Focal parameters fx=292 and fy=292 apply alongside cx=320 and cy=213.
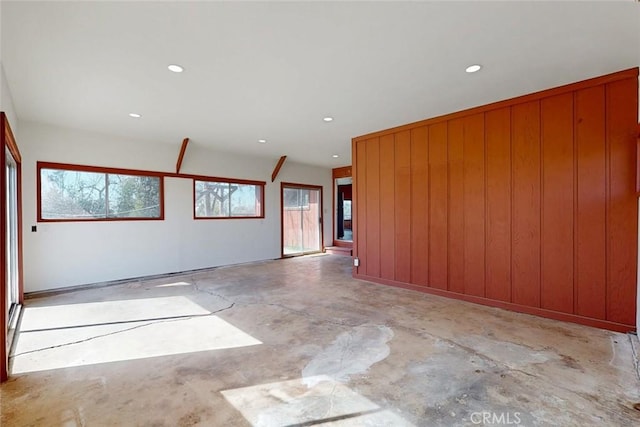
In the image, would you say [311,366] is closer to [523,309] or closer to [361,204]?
[523,309]

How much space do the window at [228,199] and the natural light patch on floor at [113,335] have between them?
10.3ft

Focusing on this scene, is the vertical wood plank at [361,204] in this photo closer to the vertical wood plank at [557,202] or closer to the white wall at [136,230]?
the vertical wood plank at [557,202]

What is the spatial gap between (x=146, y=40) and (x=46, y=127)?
3.81m

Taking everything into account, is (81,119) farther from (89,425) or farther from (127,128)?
(89,425)

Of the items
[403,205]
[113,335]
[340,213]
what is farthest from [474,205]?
[340,213]

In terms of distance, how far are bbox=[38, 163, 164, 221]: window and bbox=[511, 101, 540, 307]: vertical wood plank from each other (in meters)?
6.26

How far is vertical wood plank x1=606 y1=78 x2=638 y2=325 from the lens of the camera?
302 centimetres

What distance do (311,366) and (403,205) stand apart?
325cm

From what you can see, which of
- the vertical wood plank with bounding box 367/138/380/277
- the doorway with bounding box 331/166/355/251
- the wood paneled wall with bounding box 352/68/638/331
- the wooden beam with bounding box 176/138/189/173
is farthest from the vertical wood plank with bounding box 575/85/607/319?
the wooden beam with bounding box 176/138/189/173

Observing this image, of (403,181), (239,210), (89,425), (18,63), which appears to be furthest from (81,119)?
(403,181)

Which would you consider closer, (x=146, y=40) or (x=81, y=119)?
(x=146, y=40)

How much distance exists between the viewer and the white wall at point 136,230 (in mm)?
4707

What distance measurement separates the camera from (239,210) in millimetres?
7508

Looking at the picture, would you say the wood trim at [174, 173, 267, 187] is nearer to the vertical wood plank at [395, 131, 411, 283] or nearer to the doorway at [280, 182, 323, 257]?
the doorway at [280, 182, 323, 257]
